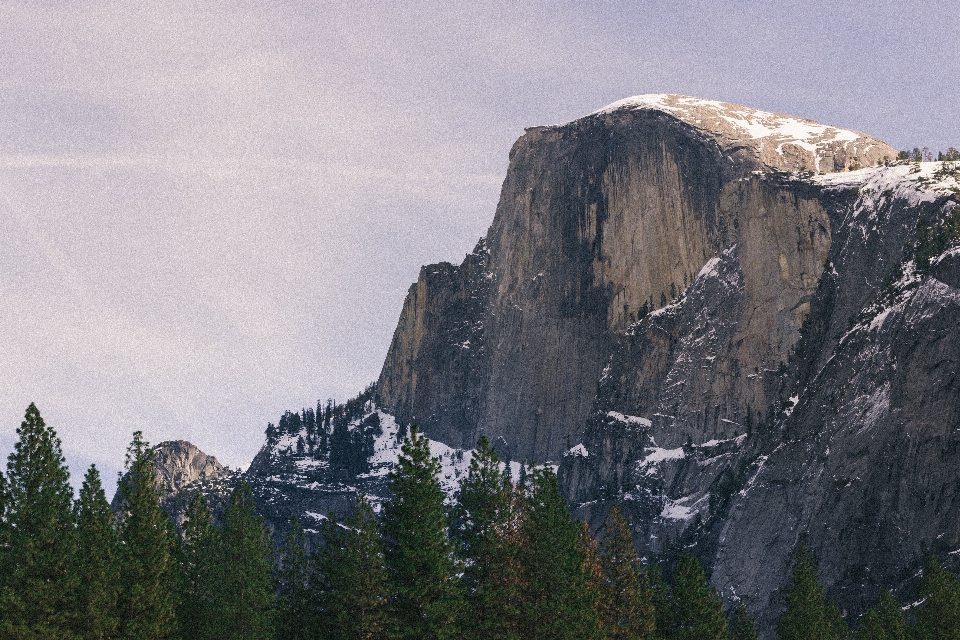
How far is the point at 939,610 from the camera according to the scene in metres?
107

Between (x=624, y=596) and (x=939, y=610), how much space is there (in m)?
37.1

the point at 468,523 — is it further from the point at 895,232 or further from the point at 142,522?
the point at 895,232

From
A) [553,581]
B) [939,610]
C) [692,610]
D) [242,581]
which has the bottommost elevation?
[939,610]

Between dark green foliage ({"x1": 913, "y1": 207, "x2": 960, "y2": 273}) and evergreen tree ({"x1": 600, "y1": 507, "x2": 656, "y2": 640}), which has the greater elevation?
dark green foliage ({"x1": 913, "y1": 207, "x2": 960, "y2": 273})

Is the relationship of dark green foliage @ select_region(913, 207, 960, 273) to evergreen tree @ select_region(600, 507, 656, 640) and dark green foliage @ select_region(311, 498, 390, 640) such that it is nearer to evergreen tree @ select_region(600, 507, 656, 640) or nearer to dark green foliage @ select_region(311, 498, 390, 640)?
evergreen tree @ select_region(600, 507, 656, 640)

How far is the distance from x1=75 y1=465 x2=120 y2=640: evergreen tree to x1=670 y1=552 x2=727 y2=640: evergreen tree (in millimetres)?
42199

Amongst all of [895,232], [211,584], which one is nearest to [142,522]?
[211,584]

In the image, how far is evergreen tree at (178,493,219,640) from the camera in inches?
3209

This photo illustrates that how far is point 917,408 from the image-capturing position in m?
160

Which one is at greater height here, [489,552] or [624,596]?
[489,552]

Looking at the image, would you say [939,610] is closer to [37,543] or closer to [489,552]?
[489,552]

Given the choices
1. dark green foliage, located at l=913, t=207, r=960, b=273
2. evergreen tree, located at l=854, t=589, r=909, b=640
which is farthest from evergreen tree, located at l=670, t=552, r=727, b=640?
dark green foliage, located at l=913, t=207, r=960, b=273

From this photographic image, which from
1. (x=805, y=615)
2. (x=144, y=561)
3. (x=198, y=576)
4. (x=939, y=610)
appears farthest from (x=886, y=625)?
(x=144, y=561)

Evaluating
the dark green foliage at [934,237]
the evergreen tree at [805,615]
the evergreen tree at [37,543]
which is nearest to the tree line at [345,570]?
the evergreen tree at [37,543]
